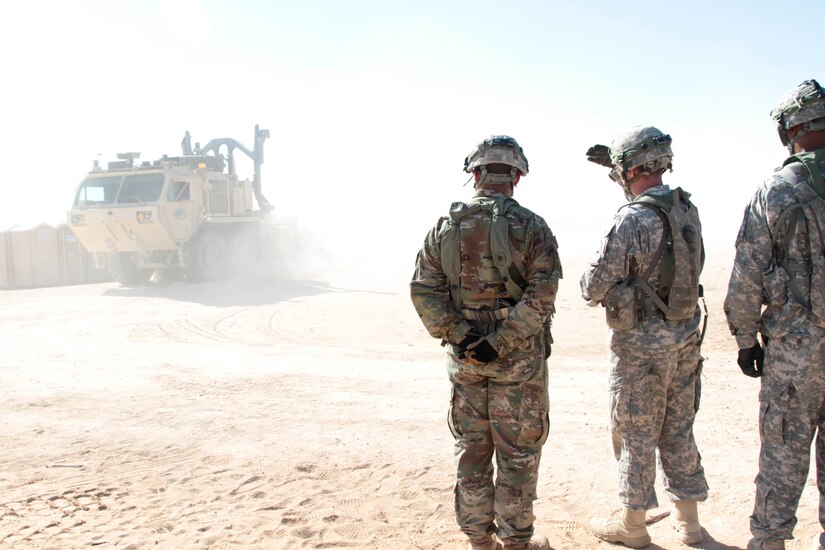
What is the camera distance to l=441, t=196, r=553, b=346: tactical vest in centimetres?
306

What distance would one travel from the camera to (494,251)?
306cm

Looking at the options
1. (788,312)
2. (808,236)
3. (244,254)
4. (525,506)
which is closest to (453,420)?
(525,506)

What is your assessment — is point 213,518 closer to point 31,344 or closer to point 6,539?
point 6,539

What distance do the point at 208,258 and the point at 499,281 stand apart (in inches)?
570

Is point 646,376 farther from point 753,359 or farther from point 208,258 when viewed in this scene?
point 208,258

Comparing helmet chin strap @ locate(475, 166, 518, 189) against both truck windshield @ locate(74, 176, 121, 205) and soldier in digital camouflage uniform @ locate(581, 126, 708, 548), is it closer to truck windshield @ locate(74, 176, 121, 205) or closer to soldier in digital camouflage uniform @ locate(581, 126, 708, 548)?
soldier in digital camouflage uniform @ locate(581, 126, 708, 548)

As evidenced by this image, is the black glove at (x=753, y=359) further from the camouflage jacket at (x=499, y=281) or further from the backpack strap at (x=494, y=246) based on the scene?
the backpack strap at (x=494, y=246)

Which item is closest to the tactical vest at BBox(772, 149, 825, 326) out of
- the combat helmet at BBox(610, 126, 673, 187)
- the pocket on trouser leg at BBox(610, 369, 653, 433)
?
the combat helmet at BBox(610, 126, 673, 187)

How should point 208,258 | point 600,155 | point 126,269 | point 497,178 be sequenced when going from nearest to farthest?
point 497,178 < point 600,155 < point 208,258 < point 126,269

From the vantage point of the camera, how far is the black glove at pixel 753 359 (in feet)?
9.71

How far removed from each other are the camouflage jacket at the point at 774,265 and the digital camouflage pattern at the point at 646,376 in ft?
0.94

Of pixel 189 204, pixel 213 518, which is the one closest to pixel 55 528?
pixel 213 518

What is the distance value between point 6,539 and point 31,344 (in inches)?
248

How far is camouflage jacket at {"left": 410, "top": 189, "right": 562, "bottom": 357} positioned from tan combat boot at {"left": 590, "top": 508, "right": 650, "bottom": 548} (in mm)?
1010
